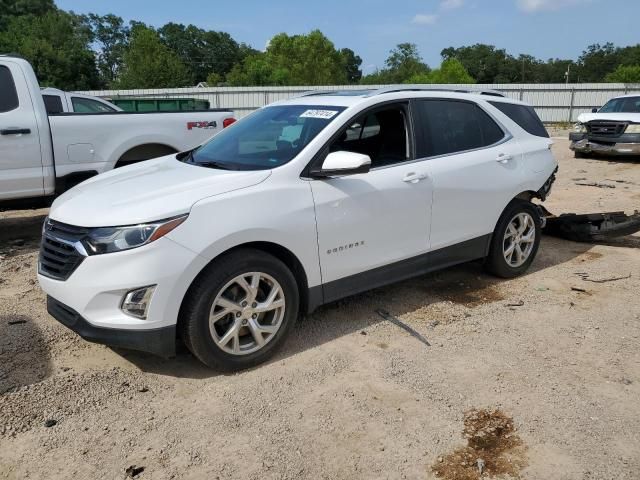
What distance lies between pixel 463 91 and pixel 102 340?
12.3 feet

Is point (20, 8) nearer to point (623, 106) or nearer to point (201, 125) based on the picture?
point (623, 106)

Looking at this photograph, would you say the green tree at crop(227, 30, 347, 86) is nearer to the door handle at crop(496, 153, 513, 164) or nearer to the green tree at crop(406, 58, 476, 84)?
the green tree at crop(406, 58, 476, 84)

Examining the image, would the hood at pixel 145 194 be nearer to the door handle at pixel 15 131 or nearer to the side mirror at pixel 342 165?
the side mirror at pixel 342 165

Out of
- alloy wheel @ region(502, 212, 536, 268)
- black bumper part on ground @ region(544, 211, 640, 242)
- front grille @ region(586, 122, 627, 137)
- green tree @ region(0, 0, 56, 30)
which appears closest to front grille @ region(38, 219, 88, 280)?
alloy wheel @ region(502, 212, 536, 268)

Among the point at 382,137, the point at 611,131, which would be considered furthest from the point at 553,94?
the point at 382,137

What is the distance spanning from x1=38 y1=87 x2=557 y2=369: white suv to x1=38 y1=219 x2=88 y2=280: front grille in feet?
0.04

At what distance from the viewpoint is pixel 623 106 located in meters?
14.6

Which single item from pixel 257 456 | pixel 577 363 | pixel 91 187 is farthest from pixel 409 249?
pixel 91 187

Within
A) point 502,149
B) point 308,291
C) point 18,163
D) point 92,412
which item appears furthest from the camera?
point 18,163

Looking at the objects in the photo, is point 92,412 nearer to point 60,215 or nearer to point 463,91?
point 60,215

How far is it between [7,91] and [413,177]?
4760 millimetres

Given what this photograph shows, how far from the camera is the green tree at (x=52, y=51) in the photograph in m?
50.4

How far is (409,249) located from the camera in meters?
4.38

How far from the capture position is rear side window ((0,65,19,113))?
611cm
